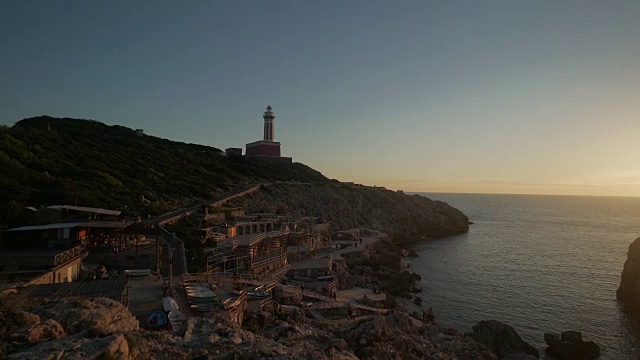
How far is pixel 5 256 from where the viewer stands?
54.8 feet

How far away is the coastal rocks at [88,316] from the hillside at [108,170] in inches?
701

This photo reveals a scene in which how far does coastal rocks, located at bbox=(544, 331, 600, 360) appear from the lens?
23.8 m

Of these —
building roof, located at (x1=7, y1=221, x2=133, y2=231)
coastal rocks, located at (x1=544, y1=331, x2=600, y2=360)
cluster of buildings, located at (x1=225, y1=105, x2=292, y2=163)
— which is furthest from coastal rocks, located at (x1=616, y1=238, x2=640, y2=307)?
cluster of buildings, located at (x1=225, y1=105, x2=292, y2=163)

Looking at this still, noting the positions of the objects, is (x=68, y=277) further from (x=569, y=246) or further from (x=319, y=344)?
(x=569, y=246)

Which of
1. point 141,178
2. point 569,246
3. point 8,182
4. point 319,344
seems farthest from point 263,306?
point 569,246

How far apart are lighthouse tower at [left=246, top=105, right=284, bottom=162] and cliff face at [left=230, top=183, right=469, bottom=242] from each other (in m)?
22.6

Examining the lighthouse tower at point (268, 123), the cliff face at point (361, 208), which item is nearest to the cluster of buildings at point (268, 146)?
the lighthouse tower at point (268, 123)

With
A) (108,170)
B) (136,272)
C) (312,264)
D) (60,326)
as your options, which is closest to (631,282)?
(312,264)

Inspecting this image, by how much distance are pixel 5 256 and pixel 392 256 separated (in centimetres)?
4055

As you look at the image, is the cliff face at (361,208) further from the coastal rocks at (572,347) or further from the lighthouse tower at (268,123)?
the coastal rocks at (572,347)

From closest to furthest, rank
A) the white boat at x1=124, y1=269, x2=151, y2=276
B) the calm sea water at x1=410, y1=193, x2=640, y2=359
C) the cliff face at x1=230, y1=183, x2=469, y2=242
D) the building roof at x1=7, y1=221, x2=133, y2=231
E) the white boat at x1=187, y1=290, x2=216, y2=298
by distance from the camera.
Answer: the white boat at x1=187, y1=290, x2=216, y2=298, the building roof at x1=7, y1=221, x2=133, y2=231, the white boat at x1=124, y1=269, x2=151, y2=276, the calm sea water at x1=410, y1=193, x2=640, y2=359, the cliff face at x1=230, y1=183, x2=469, y2=242

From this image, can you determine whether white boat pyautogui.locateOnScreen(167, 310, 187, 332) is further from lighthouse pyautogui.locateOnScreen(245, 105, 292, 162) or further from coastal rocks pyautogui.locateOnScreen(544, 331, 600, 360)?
lighthouse pyautogui.locateOnScreen(245, 105, 292, 162)

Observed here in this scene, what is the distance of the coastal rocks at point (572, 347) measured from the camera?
937 inches

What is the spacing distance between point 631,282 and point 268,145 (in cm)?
7373
